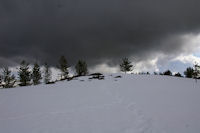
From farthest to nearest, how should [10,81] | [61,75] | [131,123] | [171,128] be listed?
1. [61,75]
2. [10,81]
3. [131,123]
4. [171,128]

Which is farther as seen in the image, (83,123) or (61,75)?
(61,75)

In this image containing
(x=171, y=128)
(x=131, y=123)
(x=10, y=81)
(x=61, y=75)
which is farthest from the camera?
(x=61, y=75)

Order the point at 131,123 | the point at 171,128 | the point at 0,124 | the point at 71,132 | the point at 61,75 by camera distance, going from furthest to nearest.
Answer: the point at 61,75, the point at 0,124, the point at 131,123, the point at 71,132, the point at 171,128

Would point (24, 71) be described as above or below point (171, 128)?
above

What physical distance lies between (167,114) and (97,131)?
12.1 ft

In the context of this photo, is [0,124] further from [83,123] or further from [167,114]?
[167,114]

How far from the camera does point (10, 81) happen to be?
160 ft

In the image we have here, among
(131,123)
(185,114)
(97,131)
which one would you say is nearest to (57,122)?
(97,131)

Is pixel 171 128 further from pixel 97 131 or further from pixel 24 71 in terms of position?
pixel 24 71

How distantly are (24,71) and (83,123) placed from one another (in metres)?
50.8

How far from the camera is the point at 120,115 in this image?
7047mm

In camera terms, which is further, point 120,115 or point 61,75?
point 61,75

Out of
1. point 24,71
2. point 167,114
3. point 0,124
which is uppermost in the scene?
point 24,71

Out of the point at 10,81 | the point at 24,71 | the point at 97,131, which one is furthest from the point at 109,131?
the point at 10,81
